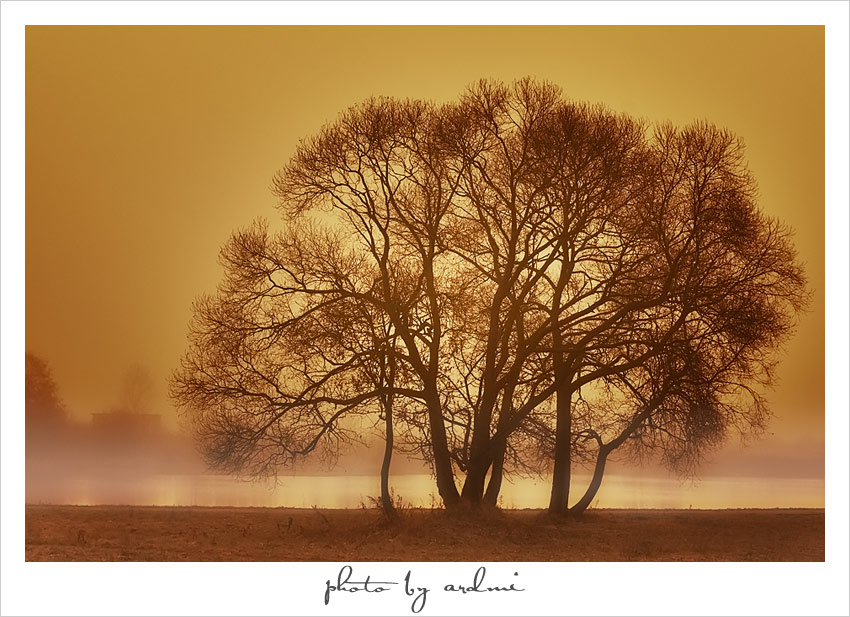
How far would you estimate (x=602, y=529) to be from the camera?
72.8ft

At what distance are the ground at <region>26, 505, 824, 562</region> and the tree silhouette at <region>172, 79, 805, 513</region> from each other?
3.96 ft

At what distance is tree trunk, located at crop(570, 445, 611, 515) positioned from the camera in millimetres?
23562

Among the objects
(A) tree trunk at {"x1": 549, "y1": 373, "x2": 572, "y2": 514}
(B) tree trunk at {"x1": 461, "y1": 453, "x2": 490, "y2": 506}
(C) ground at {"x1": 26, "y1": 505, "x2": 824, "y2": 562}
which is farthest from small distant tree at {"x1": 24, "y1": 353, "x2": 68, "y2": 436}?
(A) tree trunk at {"x1": 549, "y1": 373, "x2": 572, "y2": 514}

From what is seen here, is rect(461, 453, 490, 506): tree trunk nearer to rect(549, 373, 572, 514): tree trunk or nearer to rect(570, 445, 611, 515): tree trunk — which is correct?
rect(549, 373, 572, 514): tree trunk

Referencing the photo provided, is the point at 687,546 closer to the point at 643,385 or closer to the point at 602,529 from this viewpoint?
the point at 602,529

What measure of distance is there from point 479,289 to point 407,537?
17.6 ft

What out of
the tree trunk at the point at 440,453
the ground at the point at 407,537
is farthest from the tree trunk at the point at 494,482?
the tree trunk at the point at 440,453

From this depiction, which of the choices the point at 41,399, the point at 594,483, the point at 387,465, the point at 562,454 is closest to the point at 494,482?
the point at 562,454

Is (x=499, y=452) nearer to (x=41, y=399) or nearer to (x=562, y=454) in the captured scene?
(x=562, y=454)

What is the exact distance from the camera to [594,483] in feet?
77.6

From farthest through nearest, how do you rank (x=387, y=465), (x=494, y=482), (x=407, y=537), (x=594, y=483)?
(x=594, y=483) < (x=494, y=482) < (x=387, y=465) < (x=407, y=537)

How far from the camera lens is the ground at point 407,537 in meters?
19.4
